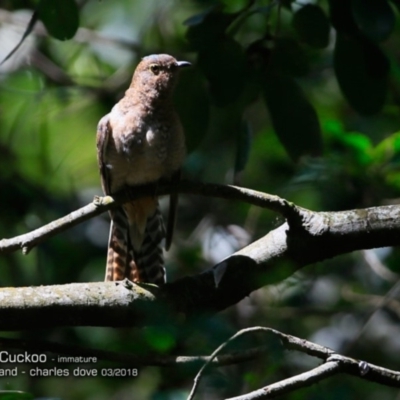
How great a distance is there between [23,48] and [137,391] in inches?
113

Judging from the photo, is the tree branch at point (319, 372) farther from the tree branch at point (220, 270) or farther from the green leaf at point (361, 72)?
the green leaf at point (361, 72)

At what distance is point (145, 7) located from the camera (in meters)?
7.65

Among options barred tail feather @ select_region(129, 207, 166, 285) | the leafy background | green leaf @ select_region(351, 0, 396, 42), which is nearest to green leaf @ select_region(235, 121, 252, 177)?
the leafy background

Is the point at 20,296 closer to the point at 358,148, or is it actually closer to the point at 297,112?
the point at 297,112

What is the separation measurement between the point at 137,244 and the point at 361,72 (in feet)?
6.43

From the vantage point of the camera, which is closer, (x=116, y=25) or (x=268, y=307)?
(x=268, y=307)

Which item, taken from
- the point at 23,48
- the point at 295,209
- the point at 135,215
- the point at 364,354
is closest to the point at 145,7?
the point at 23,48

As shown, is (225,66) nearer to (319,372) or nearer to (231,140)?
(319,372)

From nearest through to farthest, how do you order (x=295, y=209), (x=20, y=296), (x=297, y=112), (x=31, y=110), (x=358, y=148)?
(x=20, y=296), (x=295, y=209), (x=297, y=112), (x=358, y=148), (x=31, y=110)

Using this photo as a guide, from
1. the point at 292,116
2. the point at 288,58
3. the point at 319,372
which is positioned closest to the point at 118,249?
the point at 292,116

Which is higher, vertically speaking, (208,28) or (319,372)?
(208,28)

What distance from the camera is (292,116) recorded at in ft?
12.3

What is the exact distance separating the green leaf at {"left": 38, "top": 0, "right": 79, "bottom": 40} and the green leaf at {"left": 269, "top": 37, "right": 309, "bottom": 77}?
37.3 inches

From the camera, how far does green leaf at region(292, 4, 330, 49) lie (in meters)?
3.48
